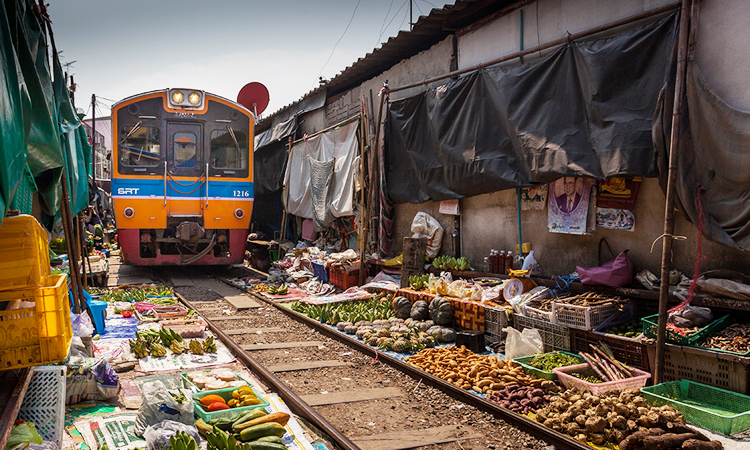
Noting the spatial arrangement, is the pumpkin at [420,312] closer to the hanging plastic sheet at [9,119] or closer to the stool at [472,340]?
the stool at [472,340]

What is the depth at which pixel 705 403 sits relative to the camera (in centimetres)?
437

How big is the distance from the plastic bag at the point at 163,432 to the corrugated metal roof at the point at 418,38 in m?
7.03

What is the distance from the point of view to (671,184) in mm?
4727

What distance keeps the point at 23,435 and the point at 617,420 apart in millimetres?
3929

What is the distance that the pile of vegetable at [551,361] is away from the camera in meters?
5.28

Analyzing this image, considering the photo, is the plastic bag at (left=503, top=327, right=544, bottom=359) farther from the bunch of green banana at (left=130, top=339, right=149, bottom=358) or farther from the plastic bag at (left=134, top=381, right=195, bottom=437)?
the bunch of green banana at (left=130, top=339, right=149, bottom=358)

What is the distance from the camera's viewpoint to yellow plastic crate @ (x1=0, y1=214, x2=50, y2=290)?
3490 millimetres

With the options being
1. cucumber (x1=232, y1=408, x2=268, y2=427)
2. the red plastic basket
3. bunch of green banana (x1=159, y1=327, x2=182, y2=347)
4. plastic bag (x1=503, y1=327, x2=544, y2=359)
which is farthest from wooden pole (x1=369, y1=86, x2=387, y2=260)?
cucumber (x1=232, y1=408, x2=268, y2=427)

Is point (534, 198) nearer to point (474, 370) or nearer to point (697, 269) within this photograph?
point (697, 269)

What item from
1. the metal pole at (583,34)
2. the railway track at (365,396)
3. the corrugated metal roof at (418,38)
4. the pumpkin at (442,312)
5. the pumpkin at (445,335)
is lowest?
the railway track at (365,396)

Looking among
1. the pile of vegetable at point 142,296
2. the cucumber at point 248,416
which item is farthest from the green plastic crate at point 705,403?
the pile of vegetable at point 142,296

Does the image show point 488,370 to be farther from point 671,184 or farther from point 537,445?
point 671,184

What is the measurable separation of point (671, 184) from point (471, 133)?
363 centimetres

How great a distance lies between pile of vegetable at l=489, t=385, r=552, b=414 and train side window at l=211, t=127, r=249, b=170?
8.98 meters
